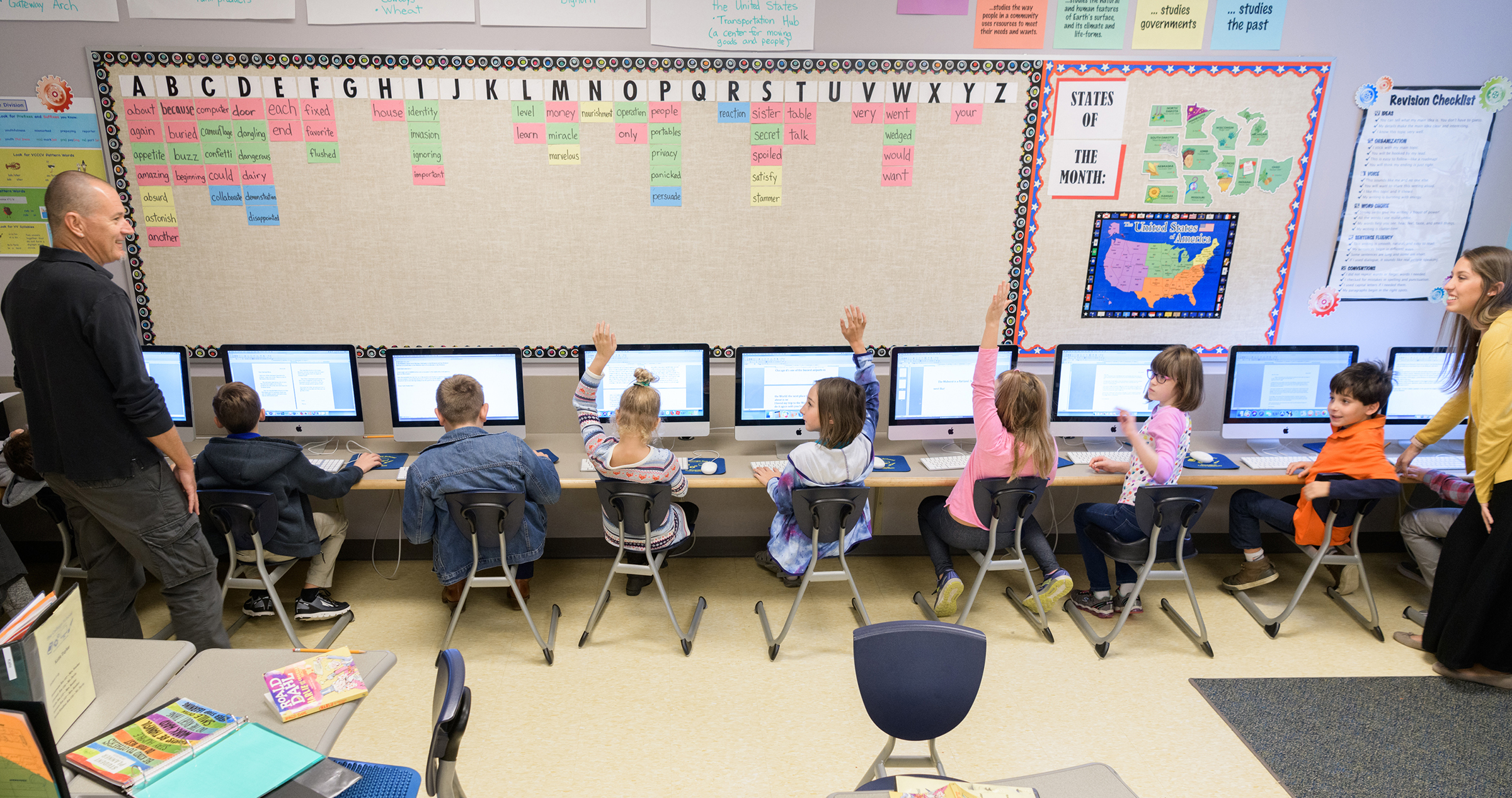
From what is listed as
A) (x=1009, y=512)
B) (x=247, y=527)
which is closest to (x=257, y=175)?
(x=247, y=527)

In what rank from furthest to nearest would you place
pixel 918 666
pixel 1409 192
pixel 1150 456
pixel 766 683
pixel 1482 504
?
pixel 1409 192, pixel 1150 456, pixel 766 683, pixel 1482 504, pixel 918 666

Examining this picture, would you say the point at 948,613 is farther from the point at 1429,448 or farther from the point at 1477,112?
the point at 1477,112

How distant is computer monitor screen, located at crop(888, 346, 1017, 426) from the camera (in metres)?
3.35

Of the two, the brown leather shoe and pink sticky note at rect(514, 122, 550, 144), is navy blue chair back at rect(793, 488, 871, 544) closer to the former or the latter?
the brown leather shoe

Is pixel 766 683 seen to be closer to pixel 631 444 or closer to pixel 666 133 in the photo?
pixel 631 444

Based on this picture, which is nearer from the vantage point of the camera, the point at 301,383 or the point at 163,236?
the point at 301,383

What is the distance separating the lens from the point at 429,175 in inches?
133

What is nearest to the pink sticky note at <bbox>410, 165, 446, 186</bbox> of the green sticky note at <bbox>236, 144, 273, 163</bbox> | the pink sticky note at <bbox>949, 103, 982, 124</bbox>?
the green sticky note at <bbox>236, 144, 273, 163</bbox>

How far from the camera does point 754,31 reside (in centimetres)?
329

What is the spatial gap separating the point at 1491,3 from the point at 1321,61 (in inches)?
30.8

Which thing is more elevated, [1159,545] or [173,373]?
[173,373]

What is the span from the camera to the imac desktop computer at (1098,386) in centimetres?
340

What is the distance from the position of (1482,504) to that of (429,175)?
4307 mm

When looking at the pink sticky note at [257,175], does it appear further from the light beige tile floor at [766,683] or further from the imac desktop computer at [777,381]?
the imac desktop computer at [777,381]
